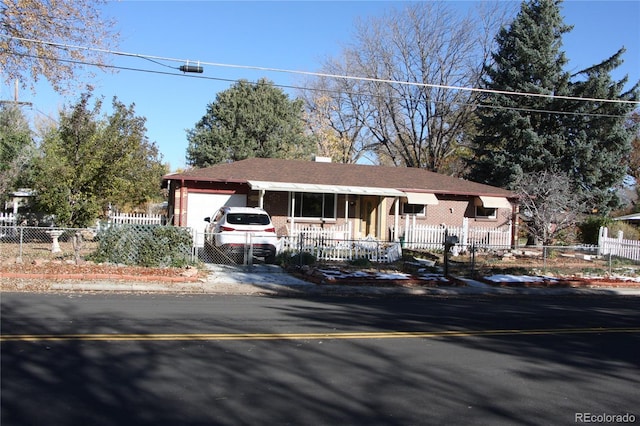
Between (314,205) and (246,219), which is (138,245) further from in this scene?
(314,205)

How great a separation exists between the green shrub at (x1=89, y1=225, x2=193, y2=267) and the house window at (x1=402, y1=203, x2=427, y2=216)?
14.0 metres

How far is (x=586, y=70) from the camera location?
36031 mm

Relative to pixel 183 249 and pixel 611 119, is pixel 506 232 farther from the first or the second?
pixel 183 249

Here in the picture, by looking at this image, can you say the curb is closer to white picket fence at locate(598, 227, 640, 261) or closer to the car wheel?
the car wheel

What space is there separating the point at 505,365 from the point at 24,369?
18.4 ft

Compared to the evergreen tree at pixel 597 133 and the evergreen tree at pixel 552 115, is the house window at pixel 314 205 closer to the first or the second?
the evergreen tree at pixel 552 115

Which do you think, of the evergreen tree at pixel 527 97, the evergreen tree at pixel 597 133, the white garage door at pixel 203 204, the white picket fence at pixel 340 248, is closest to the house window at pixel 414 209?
the white picket fence at pixel 340 248

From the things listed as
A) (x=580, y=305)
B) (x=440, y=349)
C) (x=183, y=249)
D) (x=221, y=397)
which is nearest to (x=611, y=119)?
(x=580, y=305)

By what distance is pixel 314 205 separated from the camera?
2589 centimetres

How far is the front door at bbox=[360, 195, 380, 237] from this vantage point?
90.0 feet

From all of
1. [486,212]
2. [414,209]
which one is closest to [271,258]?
[414,209]

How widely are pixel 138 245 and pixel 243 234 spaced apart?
124 inches

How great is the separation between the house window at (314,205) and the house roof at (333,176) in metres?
0.62

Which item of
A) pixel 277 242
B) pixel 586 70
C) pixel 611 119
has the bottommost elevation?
pixel 277 242
